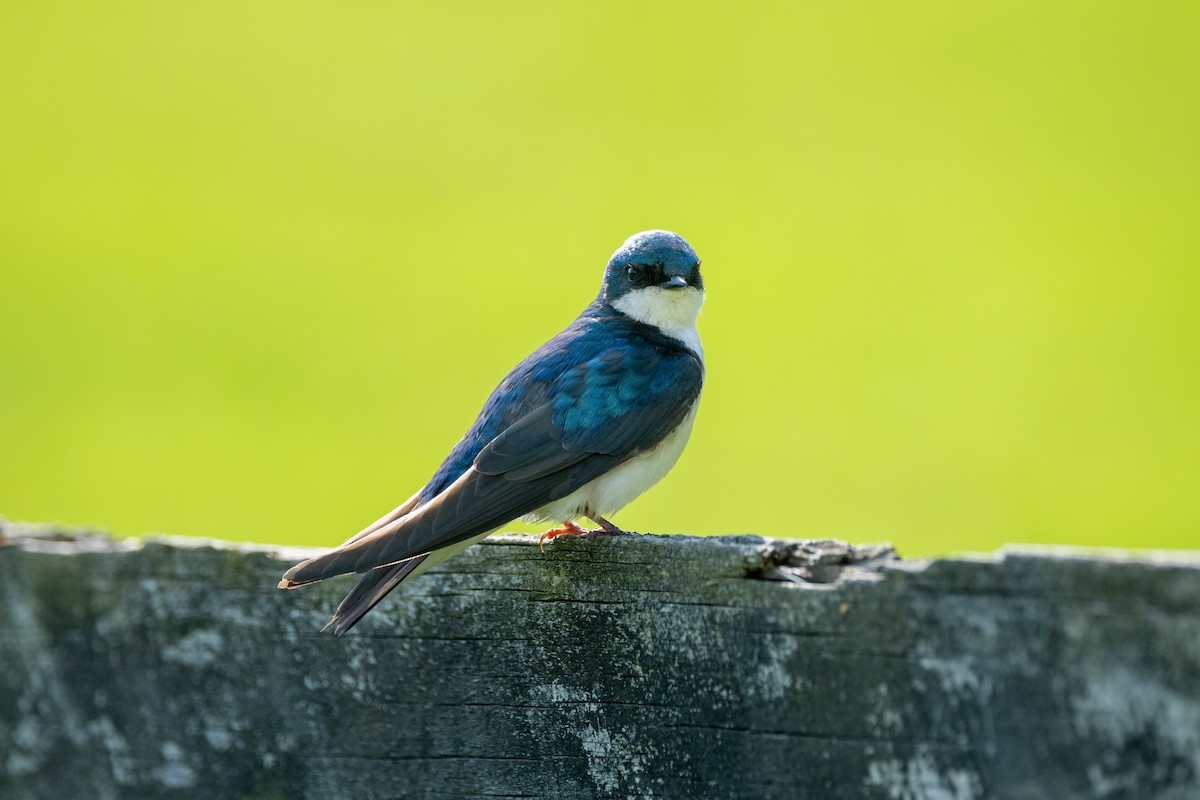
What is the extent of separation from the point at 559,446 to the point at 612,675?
139 centimetres

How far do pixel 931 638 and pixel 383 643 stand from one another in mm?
1285

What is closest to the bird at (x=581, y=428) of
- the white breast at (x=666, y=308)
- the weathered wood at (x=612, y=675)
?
the white breast at (x=666, y=308)

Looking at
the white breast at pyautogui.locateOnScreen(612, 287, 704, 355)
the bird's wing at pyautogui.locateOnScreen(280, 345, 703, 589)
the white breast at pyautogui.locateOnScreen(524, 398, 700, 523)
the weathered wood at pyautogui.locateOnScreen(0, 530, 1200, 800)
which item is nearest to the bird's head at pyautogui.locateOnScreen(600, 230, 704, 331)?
the white breast at pyautogui.locateOnScreen(612, 287, 704, 355)

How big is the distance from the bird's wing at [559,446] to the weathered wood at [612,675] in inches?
5.4

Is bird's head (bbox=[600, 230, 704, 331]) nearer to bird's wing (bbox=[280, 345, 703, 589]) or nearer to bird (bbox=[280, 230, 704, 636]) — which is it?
bird (bbox=[280, 230, 704, 636])

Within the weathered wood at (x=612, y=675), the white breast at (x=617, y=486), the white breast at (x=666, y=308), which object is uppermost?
the white breast at (x=666, y=308)

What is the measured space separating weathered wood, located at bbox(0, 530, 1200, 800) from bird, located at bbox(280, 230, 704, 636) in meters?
0.18

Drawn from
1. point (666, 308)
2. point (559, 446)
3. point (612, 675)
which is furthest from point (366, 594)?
point (666, 308)

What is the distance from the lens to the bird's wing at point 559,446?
120 inches

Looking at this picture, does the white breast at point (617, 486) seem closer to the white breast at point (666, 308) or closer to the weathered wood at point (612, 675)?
the white breast at point (666, 308)

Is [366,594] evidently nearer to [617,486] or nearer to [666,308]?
Result: [617,486]

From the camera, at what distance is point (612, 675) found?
2596 millimetres

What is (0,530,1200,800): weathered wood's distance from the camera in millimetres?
1889

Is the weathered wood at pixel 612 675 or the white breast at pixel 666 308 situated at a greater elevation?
the white breast at pixel 666 308
